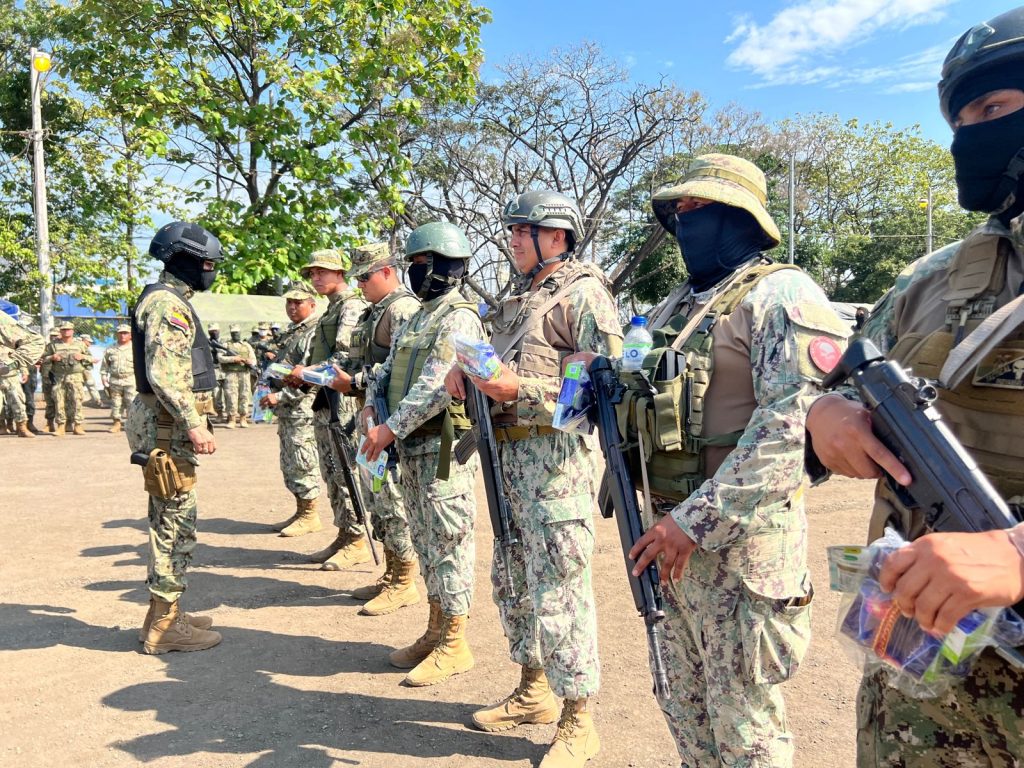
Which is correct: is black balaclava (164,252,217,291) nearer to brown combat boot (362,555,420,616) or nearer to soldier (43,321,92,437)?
brown combat boot (362,555,420,616)

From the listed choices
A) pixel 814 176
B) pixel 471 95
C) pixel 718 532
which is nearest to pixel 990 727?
pixel 718 532

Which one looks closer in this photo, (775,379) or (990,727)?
(990,727)

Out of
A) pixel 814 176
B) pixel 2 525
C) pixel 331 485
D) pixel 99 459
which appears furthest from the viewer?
pixel 814 176

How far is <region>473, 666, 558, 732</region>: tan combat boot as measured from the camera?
343 cm

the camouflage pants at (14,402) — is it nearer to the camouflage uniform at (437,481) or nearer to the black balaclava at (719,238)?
the camouflage uniform at (437,481)

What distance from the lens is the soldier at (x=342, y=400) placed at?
593 centimetres

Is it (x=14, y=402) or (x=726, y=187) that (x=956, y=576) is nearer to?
(x=726, y=187)

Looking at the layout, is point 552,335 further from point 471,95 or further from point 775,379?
point 471,95

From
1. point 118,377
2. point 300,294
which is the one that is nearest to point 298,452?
point 300,294

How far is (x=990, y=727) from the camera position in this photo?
1.49 m

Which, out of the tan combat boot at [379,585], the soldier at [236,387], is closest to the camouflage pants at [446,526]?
the tan combat boot at [379,585]

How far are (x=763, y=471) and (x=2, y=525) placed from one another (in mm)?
7948

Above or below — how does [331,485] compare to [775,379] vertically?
below

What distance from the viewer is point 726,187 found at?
7.27 ft
